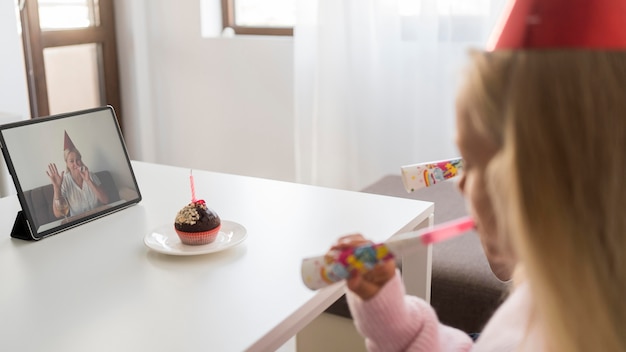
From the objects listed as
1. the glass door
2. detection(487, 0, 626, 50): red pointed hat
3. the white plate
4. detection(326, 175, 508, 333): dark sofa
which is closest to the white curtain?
detection(326, 175, 508, 333): dark sofa

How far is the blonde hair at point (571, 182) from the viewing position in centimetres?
57

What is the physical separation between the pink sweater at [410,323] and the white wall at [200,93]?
219 centimetres

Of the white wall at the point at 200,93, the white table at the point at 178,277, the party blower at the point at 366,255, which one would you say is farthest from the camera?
the white wall at the point at 200,93

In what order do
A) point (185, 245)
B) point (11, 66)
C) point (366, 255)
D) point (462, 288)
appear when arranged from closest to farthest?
point (366, 255)
point (185, 245)
point (462, 288)
point (11, 66)

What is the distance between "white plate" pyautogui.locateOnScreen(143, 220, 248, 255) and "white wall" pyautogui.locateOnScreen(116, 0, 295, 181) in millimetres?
1841

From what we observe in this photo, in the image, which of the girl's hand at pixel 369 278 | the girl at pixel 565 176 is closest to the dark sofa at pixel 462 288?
the girl's hand at pixel 369 278

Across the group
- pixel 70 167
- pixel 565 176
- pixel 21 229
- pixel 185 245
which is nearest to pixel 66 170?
pixel 70 167

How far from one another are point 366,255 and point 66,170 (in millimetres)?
700

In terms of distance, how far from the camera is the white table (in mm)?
876

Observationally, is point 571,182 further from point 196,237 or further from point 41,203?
point 41,203

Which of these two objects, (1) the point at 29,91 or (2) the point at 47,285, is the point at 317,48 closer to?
(1) the point at 29,91

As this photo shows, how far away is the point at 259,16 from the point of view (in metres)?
3.15

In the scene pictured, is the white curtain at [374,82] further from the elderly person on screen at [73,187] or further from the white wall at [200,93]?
the elderly person on screen at [73,187]

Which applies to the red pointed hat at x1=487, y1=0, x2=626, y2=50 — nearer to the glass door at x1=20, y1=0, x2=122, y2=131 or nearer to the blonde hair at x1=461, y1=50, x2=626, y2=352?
the blonde hair at x1=461, y1=50, x2=626, y2=352
